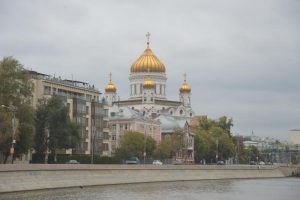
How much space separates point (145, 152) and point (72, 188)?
176 feet

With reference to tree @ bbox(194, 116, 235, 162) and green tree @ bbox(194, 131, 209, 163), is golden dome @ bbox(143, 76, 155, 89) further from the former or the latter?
green tree @ bbox(194, 131, 209, 163)

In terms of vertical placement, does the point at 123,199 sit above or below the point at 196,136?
below

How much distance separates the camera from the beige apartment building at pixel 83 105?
124312 mm

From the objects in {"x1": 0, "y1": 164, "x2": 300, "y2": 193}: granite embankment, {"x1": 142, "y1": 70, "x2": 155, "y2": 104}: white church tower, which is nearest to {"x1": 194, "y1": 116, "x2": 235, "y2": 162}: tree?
{"x1": 142, "y1": 70, "x2": 155, "y2": 104}: white church tower

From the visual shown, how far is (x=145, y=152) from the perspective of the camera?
5413 inches

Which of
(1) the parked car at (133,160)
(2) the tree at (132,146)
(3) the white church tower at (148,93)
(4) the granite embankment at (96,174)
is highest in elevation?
(3) the white church tower at (148,93)

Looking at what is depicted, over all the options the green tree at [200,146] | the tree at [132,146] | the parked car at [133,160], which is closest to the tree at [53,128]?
the parked car at [133,160]

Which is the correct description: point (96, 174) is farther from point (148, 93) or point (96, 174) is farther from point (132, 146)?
point (148, 93)

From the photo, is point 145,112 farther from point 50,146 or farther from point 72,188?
point 72,188

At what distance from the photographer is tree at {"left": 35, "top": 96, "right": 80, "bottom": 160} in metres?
106

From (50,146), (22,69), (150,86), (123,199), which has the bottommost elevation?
(123,199)

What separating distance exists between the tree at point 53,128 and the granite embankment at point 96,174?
1177cm

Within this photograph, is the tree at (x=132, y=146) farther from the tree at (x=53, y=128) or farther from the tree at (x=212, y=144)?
the tree at (x=53, y=128)

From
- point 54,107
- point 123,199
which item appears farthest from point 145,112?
point 123,199
